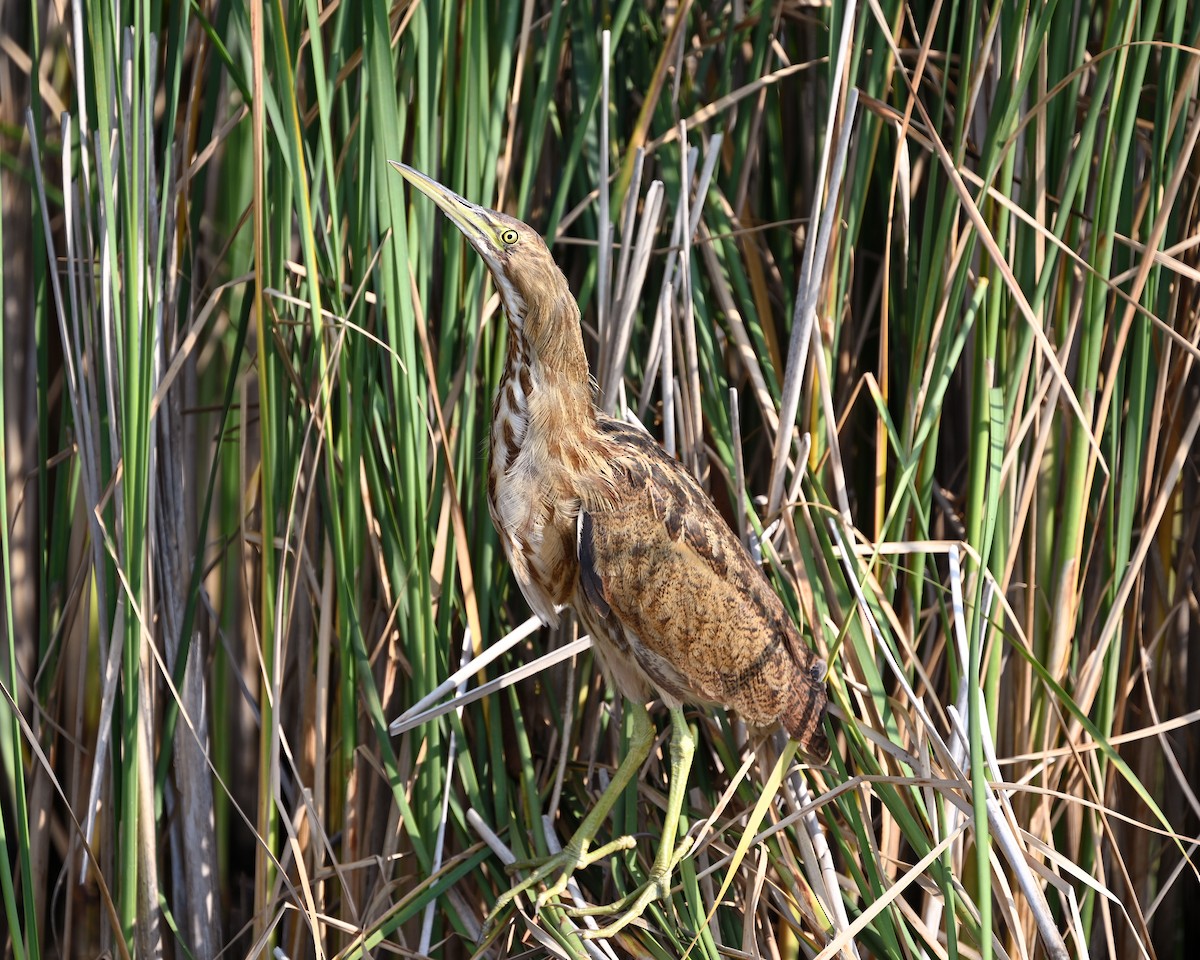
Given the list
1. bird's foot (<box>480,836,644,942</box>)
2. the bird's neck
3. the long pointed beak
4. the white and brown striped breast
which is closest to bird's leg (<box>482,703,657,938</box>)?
bird's foot (<box>480,836,644,942</box>)

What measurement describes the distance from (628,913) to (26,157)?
4.17 ft

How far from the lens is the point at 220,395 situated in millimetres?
1698

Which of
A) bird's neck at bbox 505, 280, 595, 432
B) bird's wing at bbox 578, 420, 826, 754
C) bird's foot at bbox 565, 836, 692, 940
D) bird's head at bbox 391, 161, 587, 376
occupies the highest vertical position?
bird's head at bbox 391, 161, 587, 376

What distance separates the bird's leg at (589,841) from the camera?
1.39m

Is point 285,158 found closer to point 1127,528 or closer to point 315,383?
point 315,383

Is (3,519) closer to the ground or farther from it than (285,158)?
closer to the ground

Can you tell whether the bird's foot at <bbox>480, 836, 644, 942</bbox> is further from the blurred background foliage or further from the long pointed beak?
the long pointed beak

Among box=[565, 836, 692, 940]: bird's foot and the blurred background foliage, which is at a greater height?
the blurred background foliage

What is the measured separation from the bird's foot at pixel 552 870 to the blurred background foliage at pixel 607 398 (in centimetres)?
3

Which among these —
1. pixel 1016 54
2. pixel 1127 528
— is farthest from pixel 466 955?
pixel 1016 54

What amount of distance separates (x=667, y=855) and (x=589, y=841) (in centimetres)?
11

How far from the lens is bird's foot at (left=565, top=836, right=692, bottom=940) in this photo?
1372 mm

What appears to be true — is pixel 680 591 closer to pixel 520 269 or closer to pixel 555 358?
pixel 555 358

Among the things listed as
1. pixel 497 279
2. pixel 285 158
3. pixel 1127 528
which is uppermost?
pixel 285 158
